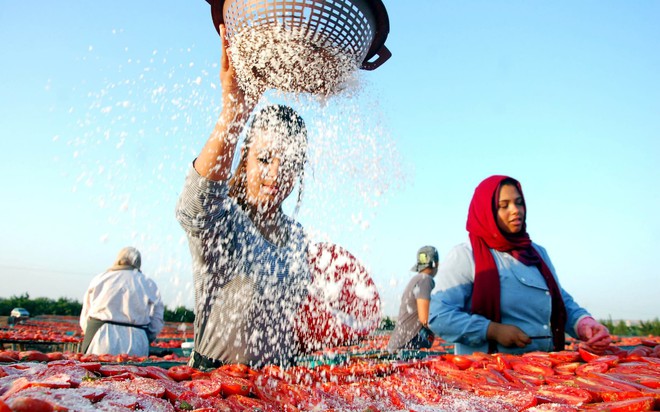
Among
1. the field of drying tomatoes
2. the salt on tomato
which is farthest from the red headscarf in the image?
the salt on tomato

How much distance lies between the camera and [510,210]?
3.43 metres

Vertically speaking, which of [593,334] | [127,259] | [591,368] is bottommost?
[591,368]

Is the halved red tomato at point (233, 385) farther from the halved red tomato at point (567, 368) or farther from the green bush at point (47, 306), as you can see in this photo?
the green bush at point (47, 306)

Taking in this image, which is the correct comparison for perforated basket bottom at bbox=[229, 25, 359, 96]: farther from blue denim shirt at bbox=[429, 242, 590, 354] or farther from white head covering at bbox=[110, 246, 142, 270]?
white head covering at bbox=[110, 246, 142, 270]

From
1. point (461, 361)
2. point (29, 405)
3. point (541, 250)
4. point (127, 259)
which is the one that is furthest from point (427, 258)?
point (29, 405)

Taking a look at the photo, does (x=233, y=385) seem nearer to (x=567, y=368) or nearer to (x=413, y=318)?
(x=567, y=368)

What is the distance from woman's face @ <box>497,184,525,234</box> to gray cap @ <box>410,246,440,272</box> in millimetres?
1714

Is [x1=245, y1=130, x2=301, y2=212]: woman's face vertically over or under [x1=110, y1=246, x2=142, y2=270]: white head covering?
over

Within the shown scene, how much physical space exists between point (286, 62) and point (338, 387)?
4.17 feet

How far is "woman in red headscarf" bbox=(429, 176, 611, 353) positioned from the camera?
9.89 feet

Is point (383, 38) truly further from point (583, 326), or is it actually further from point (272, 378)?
point (583, 326)

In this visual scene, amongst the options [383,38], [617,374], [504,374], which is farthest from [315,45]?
[617,374]

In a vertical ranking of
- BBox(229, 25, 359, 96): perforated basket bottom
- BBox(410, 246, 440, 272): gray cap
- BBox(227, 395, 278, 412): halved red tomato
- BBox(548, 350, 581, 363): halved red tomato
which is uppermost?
BBox(229, 25, 359, 96): perforated basket bottom

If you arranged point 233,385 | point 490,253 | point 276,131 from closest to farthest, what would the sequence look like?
point 233,385, point 276,131, point 490,253
